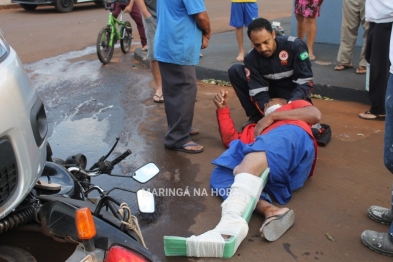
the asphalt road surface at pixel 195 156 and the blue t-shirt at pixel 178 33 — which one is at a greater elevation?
the blue t-shirt at pixel 178 33

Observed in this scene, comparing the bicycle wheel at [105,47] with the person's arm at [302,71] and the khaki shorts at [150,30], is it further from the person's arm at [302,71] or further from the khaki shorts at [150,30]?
the person's arm at [302,71]

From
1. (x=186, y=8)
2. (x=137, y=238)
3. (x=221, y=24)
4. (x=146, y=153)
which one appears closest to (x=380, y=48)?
(x=186, y=8)

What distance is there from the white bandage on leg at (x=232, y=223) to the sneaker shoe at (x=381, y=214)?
807 millimetres

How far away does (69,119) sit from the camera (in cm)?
546

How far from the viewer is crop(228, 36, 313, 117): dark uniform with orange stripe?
14.3 feet

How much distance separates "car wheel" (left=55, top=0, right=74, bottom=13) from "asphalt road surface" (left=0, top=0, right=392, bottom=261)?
6.91 metres

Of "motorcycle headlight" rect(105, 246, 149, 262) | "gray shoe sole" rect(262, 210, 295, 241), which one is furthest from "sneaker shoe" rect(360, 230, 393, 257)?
"motorcycle headlight" rect(105, 246, 149, 262)

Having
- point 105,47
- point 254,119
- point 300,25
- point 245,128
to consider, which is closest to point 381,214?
point 245,128

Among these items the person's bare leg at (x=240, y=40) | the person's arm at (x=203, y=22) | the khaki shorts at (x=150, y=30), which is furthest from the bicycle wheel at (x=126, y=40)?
the person's arm at (x=203, y=22)

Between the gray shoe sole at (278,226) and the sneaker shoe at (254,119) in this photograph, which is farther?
the sneaker shoe at (254,119)

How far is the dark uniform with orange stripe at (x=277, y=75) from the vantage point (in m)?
4.37

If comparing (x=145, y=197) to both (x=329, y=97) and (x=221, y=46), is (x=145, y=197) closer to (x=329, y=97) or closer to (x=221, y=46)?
(x=329, y=97)

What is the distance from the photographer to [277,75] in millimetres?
4500

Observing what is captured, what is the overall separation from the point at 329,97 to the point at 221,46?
3169 millimetres
